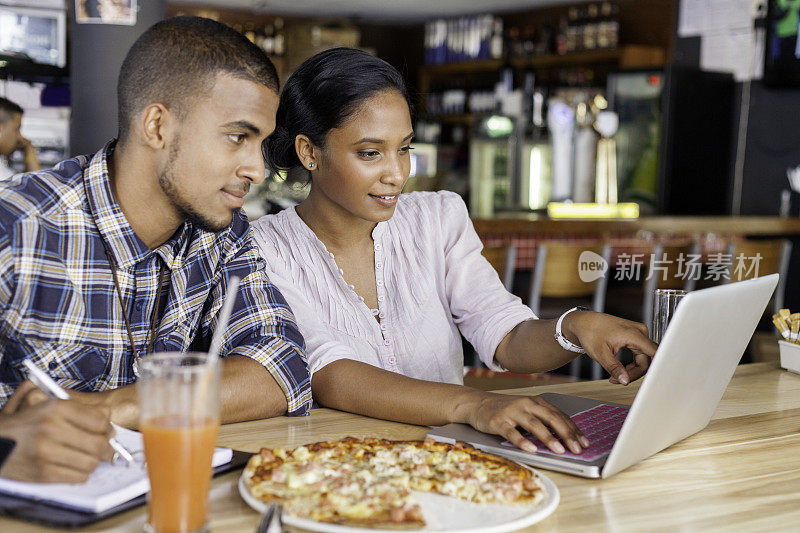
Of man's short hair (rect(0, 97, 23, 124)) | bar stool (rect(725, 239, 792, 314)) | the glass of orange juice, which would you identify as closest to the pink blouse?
the glass of orange juice

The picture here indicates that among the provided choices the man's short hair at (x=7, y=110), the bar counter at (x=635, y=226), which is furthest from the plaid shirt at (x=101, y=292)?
the man's short hair at (x=7, y=110)

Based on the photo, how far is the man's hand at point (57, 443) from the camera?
941mm

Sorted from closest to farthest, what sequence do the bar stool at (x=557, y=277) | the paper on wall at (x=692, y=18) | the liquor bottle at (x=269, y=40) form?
the bar stool at (x=557, y=277) → the paper on wall at (x=692, y=18) → the liquor bottle at (x=269, y=40)

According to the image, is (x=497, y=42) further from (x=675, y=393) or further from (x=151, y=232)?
(x=675, y=393)

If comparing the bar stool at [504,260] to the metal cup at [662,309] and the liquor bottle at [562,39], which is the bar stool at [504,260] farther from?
the liquor bottle at [562,39]

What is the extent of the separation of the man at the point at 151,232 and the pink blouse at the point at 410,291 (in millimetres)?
285

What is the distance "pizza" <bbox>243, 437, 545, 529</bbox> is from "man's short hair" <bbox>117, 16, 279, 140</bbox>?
653 millimetres

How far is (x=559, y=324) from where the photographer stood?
1.66 metres

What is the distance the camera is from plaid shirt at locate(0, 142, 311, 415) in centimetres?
136

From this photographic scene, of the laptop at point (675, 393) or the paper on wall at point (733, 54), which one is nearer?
the laptop at point (675, 393)

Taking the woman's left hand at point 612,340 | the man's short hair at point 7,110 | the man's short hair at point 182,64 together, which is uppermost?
the man's short hair at point 182,64

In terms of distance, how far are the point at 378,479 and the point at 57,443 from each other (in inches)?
13.9

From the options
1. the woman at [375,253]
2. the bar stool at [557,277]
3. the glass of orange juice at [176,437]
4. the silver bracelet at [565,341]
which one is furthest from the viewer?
the bar stool at [557,277]

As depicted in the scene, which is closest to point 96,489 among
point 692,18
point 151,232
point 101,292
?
point 101,292
